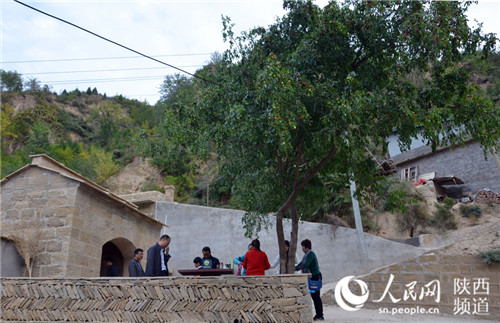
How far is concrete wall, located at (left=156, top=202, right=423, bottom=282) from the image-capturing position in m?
15.3

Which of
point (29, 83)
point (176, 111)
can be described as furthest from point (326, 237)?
point (29, 83)

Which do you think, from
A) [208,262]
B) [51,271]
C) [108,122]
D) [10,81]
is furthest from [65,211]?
[10,81]

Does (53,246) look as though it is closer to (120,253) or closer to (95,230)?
(95,230)

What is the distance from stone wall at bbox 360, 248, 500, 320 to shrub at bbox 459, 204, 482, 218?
9.56 m

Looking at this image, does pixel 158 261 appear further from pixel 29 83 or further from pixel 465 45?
pixel 29 83

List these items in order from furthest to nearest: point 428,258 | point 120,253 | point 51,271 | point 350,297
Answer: point 350,297, point 120,253, point 428,258, point 51,271

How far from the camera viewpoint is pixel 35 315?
23.6 ft

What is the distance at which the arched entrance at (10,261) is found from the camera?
9.52 metres

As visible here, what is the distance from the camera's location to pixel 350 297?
43.3 feet

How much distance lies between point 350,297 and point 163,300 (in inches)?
325

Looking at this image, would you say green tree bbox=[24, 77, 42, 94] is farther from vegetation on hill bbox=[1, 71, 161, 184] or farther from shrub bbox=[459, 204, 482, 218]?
shrub bbox=[459, 204, 482, 218]

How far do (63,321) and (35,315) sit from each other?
59 cm

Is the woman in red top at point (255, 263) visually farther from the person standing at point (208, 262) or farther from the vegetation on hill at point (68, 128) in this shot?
the vegetation on hill at point (68, 128)

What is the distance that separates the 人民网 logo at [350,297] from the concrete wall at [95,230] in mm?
6421
